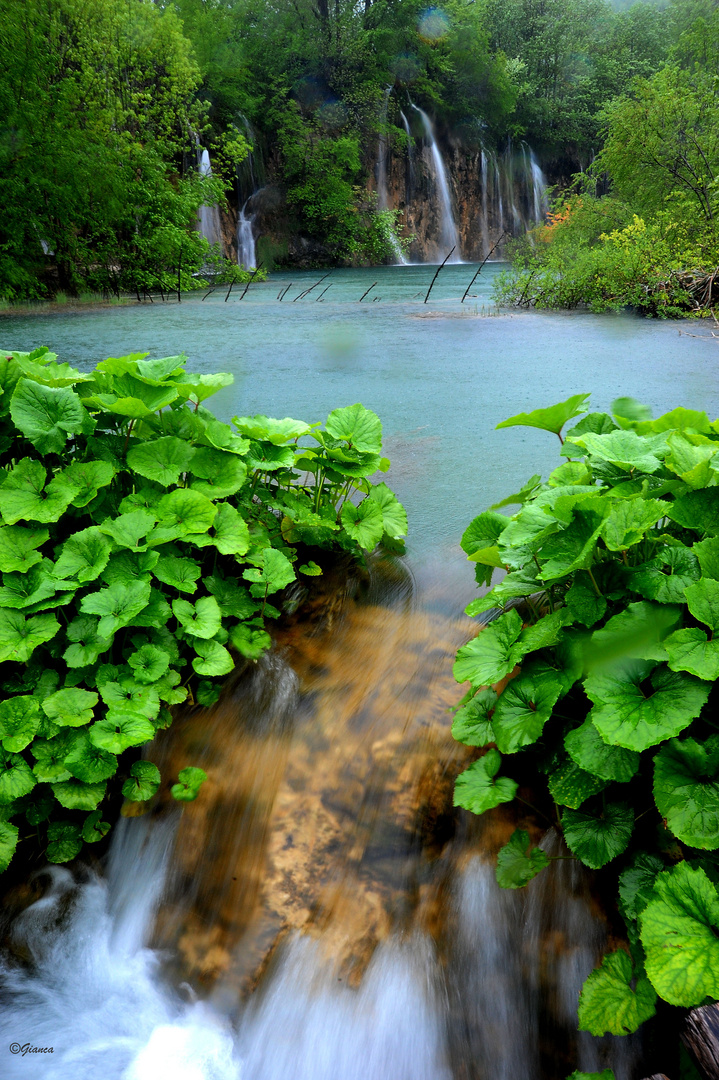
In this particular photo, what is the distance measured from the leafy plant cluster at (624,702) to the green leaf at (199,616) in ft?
2.47

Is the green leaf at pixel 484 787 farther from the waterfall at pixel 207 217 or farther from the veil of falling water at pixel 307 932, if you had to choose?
the waterfall at pixel 207 217

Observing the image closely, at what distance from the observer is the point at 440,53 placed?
23.8m

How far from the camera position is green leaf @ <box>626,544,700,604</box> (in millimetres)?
1385

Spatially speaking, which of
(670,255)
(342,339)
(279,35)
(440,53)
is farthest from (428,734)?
(440,53)

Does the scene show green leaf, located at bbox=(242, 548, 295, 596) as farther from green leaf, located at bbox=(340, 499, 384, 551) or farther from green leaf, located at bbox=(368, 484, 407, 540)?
green leaf, located at bbox=(368, 484, 407, 540)

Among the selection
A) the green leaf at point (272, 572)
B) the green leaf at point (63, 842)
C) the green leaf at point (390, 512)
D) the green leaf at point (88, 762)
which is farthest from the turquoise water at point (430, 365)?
the green leaf at point (63, 842)

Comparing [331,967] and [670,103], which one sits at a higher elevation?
[670,103]

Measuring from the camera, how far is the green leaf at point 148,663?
1.80 meters

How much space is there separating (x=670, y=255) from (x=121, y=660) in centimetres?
811

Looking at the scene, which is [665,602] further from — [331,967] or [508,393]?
[508,393]

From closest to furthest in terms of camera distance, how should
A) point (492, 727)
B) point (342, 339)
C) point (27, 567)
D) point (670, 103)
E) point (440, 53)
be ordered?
point (492, 727) → point (27, 567) → point (342, 339) → point (670, 103) → point (440, 53)

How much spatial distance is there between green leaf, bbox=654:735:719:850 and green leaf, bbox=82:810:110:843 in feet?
4.59

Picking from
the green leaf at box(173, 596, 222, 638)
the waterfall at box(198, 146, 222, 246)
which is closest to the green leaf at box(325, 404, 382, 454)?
the green leaf at box(173, 596, 222, 638)

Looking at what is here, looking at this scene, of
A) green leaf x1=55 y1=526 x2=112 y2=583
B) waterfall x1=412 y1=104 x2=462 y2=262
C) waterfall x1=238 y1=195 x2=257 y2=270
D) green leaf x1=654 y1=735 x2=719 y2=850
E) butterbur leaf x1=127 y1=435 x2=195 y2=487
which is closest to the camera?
green leaf x1=654 y1=735 x2=719 y2=850
